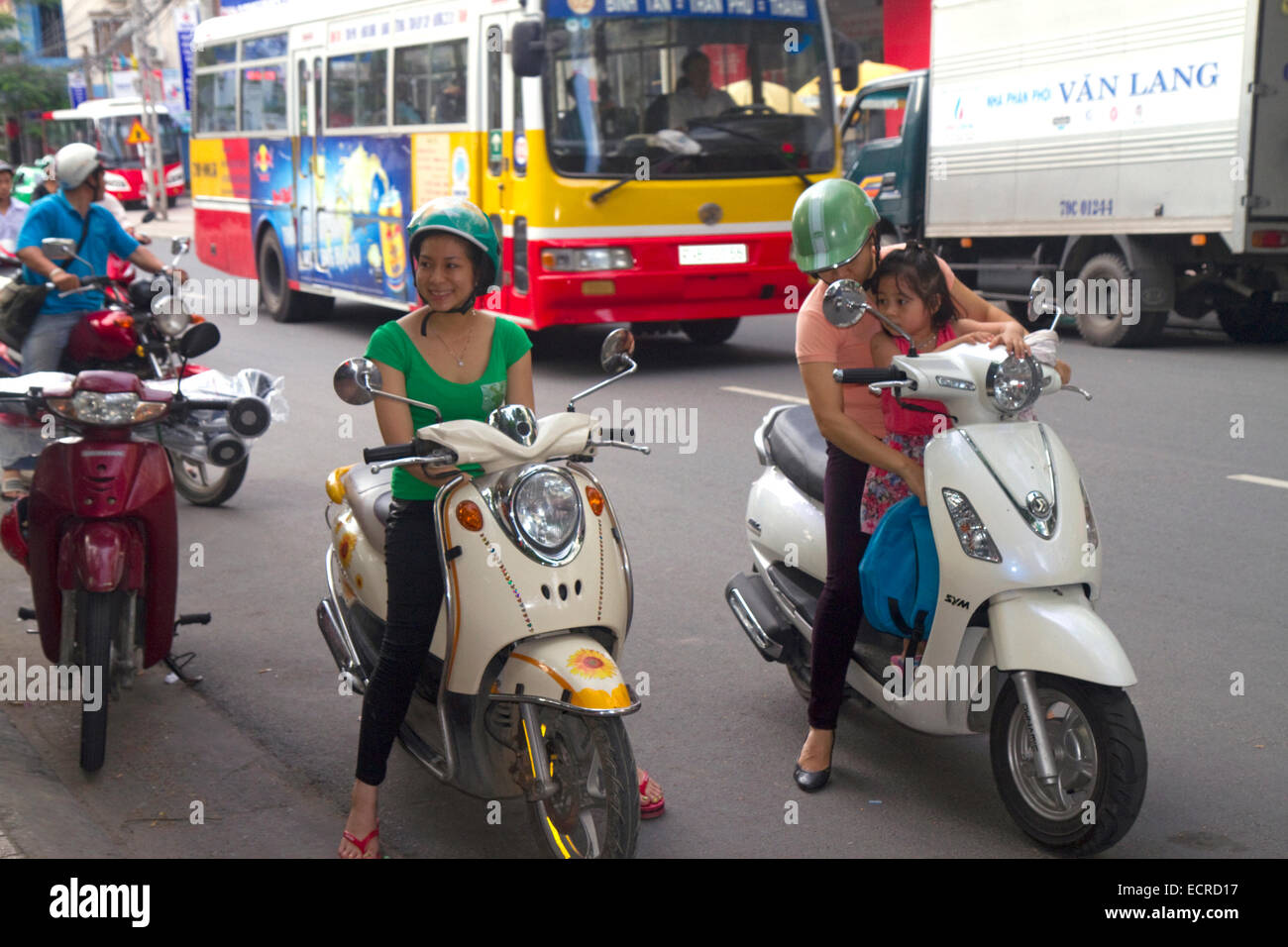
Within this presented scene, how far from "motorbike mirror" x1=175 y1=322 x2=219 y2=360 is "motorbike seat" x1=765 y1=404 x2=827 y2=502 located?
1.88 meters

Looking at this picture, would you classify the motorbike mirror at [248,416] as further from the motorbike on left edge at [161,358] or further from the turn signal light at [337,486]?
the turn signal light at [337,486]

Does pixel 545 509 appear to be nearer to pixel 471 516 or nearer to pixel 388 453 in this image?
pixel 471 516

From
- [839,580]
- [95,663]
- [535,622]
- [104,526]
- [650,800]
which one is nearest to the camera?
[535,622]

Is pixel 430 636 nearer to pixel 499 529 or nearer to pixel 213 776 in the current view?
pixel 499 529

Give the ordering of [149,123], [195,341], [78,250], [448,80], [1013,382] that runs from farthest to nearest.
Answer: [149,123], [448,80], [78,250], [195,341], [1013,382]

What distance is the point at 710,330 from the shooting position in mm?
13320

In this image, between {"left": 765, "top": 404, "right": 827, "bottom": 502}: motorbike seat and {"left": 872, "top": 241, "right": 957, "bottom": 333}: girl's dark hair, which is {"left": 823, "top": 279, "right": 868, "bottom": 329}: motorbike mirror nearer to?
{"left": 872, "top": 241, "right": 957, "bottom": 333}: girl's dark hair

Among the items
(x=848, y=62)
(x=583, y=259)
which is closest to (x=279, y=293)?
(x=583, y=259)

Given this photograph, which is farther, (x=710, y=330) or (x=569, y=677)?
(x=710, y=330)

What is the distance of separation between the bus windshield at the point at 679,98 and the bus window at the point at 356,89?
288 centimetres

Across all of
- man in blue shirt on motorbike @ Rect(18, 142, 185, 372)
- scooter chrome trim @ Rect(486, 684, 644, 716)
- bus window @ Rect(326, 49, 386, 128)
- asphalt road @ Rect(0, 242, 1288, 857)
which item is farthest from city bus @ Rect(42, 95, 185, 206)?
scooter chrome trim @ Rect(486, 684, 644, 716)

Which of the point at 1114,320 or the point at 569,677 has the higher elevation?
the point at 569,677

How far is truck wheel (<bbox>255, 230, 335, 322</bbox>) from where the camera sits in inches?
610

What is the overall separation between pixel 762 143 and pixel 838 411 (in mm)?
8149
